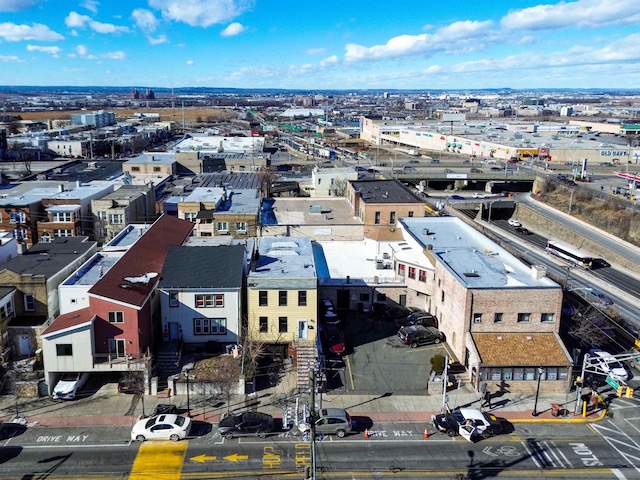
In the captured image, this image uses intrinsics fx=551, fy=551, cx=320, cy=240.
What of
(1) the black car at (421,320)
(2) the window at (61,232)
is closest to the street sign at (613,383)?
(1) the black car at (421,320)

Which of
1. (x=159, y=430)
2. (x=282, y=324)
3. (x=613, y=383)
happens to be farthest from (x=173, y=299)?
(x=613, y=383)

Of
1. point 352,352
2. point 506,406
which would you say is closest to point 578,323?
point 506,406

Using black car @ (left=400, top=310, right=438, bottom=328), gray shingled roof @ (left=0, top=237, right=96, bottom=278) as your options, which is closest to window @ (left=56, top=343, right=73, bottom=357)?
gray shingled roof @ (left=0, top=237, right=96, bottom=278)

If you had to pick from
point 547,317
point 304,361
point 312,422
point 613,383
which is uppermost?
point 312,422

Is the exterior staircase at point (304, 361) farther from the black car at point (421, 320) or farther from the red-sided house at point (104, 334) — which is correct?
the black car at point (421, 320)

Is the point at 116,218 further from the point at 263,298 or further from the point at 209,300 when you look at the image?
the point at 263,298

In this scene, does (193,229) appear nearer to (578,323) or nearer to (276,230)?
(276,230)

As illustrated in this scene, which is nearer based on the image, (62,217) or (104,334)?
(104,334)
